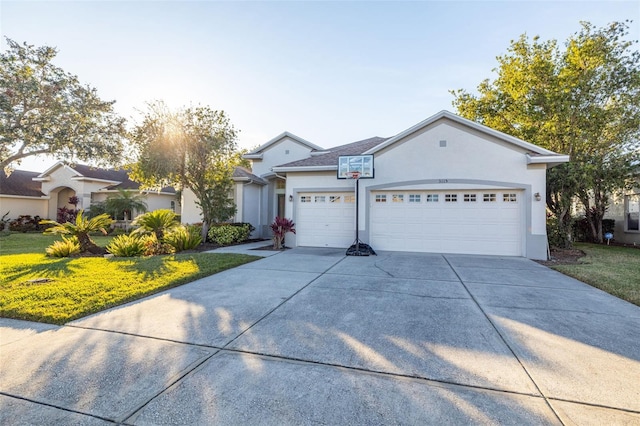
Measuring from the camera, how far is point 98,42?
8.90 m

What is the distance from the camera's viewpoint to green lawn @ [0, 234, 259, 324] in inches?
179

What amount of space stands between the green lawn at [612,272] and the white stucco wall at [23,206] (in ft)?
105

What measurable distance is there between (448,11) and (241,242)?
12.1 metres

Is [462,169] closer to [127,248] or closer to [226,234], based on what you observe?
[226,234]

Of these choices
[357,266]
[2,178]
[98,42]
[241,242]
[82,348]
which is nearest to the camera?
[82,348]

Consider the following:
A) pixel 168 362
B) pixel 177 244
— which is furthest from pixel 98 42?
pixel 168 362

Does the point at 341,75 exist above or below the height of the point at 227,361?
above

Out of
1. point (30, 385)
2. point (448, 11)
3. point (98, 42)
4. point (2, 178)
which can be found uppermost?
point (448, 11)

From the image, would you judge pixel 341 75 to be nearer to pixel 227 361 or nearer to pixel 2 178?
pixel 227 361

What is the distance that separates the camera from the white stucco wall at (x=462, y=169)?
9.55 meters

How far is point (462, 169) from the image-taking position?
400 inches

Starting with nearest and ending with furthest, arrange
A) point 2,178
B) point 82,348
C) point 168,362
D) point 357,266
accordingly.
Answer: point 168,362 < point 82,348 < point 357,266 < point 2,178

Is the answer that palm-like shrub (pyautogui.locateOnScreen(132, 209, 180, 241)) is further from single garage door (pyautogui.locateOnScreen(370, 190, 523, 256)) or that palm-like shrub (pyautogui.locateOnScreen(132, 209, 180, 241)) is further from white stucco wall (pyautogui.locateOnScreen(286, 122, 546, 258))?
single garage door (pyautogui.locateOnScreen(370, 190, 523, 256))

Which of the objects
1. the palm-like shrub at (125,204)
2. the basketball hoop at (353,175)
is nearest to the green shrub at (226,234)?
the basketball hoop at (353,175)
